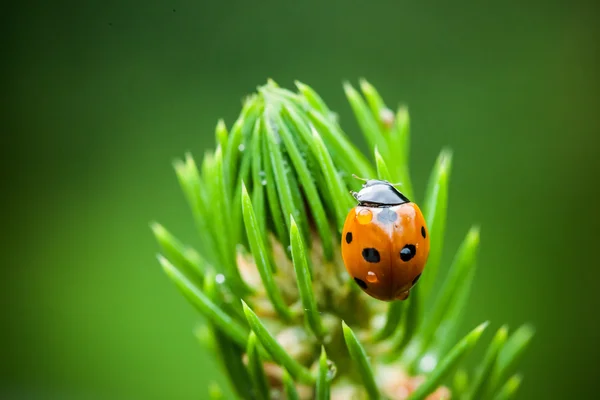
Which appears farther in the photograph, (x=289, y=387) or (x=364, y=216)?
(x=364, y=216)

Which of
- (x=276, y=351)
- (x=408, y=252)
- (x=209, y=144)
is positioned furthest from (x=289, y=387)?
(x=209, y=144)

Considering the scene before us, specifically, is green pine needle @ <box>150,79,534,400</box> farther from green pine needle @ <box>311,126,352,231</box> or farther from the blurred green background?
the blurred green background

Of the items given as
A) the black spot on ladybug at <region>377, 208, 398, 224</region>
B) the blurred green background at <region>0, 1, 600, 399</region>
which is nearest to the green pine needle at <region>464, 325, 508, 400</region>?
the black spot on ladybug at <region>377, 208, 398, 224</region>

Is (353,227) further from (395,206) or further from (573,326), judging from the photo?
(573,326)

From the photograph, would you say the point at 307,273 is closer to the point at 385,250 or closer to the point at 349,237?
the point at 349,237

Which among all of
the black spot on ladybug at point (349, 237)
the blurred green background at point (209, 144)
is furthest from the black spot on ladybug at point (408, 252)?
the blurred green background at point (209, 144)

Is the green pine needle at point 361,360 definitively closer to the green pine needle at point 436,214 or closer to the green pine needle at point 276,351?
the green pine needle at point 276,351

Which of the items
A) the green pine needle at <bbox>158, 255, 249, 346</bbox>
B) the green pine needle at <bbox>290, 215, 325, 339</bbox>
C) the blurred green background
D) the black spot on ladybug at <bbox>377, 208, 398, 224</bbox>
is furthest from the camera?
the blurred green background
